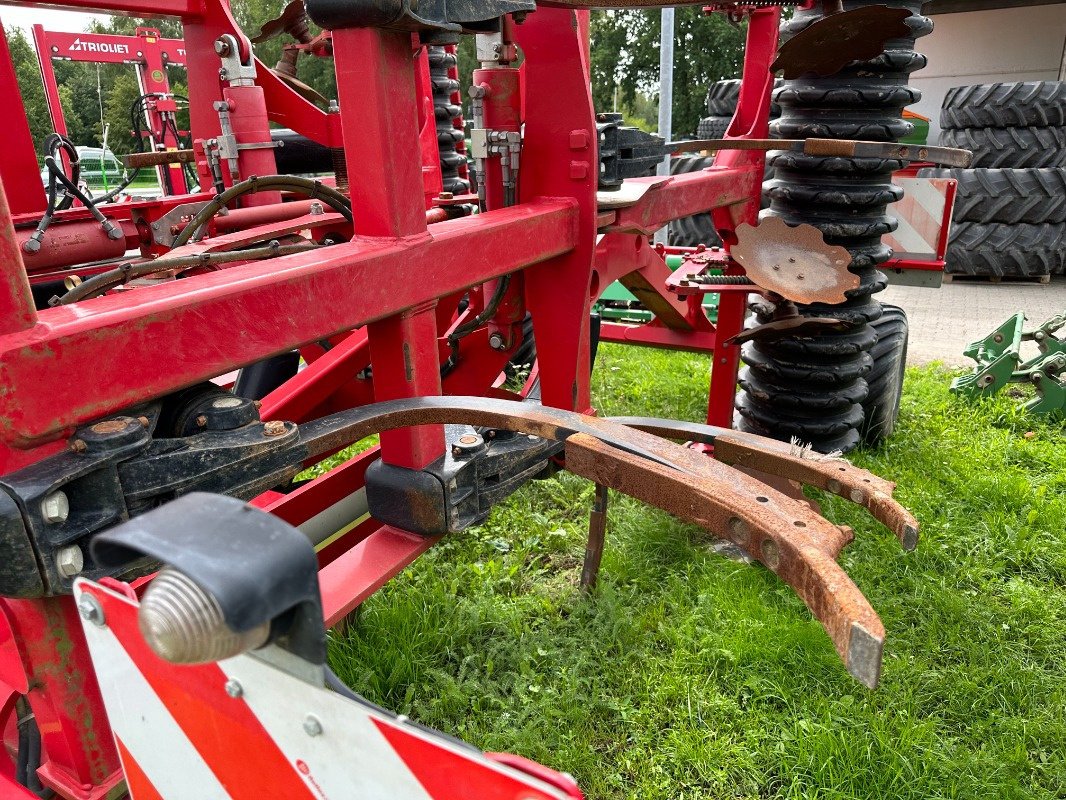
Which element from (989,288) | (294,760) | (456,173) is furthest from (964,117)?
(294,760)

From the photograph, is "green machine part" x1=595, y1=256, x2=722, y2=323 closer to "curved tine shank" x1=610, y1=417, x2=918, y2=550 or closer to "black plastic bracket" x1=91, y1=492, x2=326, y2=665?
"curved tine shank" x1=610, y1=417, x2=918, y2=550

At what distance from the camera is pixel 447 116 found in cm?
515

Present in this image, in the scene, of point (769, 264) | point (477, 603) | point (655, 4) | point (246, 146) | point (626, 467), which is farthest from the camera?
point (246, 146)

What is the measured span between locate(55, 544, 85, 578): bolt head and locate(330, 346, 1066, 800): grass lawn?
1126mm

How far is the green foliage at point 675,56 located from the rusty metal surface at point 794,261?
63.2 ft

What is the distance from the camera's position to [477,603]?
7.89 feet

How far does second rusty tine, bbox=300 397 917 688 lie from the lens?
101 centimetres

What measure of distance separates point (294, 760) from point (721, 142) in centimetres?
252

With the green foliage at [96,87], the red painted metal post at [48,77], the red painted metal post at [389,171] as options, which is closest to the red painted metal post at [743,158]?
the red painted metal post at [389,171]

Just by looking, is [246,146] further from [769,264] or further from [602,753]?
[602,753]

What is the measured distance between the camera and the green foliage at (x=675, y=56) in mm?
21734

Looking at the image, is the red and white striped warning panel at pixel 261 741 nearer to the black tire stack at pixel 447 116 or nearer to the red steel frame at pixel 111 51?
the black tire stack at pixel 447 116

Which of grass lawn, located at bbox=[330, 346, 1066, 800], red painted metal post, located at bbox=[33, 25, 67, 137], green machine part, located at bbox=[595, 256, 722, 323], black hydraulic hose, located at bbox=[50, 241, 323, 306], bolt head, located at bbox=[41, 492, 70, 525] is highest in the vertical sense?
red painted metal post, located at bbox=[33, 25, 67, 137]

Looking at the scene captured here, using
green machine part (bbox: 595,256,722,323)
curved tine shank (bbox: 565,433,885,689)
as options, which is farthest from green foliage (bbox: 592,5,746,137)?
curved tine shank (bbox: 565,433,885,689)
